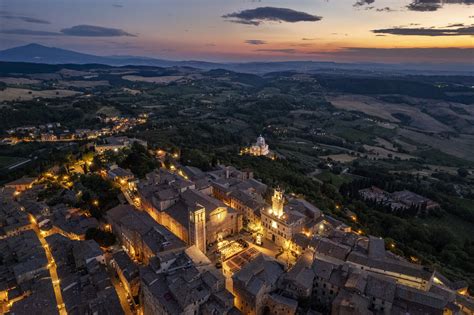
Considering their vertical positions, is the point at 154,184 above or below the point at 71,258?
above

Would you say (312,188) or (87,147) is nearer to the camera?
(312,188)

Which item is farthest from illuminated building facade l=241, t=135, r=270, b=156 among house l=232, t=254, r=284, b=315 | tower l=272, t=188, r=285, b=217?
house l=232, t=254, r=284, b=315

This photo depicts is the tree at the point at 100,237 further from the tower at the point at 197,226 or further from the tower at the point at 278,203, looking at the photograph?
the tower at the point at 278,203

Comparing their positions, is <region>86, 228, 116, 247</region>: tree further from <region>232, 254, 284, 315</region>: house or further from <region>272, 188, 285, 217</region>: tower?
<region>272, 188, 285, 217</region>: tower

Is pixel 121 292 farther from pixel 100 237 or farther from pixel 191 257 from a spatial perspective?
pixel 100 237

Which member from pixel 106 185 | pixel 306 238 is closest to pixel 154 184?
pixel 106 185

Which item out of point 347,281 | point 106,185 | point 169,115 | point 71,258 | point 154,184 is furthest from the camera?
point 169,115

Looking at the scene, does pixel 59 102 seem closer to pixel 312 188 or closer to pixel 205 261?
pixel 312 188
